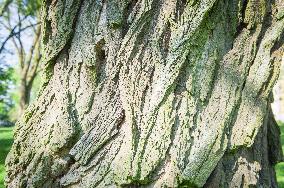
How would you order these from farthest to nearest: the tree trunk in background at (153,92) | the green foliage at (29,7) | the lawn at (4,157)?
1. the green foliage at (29,7)
2. the lawn at (4,157)
3. the tree trunk in background at (153,92)

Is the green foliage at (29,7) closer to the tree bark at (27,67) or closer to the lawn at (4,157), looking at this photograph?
the tree bark at (27,67)

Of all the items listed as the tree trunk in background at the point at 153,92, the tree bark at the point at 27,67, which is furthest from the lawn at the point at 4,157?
the tree bark at the point at 27,67

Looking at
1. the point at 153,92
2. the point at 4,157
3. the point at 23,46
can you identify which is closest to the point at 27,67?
the point at 23,46

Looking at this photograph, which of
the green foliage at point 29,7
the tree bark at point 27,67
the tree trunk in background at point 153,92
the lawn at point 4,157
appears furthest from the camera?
the tree bark at point 27,67

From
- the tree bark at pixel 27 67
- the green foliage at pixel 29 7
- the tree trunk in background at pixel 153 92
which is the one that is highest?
the green foliage at pixel 29 7

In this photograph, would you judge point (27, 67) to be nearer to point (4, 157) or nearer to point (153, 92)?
point (4, 157)

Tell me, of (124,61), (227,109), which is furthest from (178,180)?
(124,61)

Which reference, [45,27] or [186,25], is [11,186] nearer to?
[45,27]

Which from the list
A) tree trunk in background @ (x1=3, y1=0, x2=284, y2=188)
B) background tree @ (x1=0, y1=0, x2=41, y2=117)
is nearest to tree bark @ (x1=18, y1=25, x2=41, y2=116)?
background tree @ (x1=0, y1=0, x2=41, y2=117)
